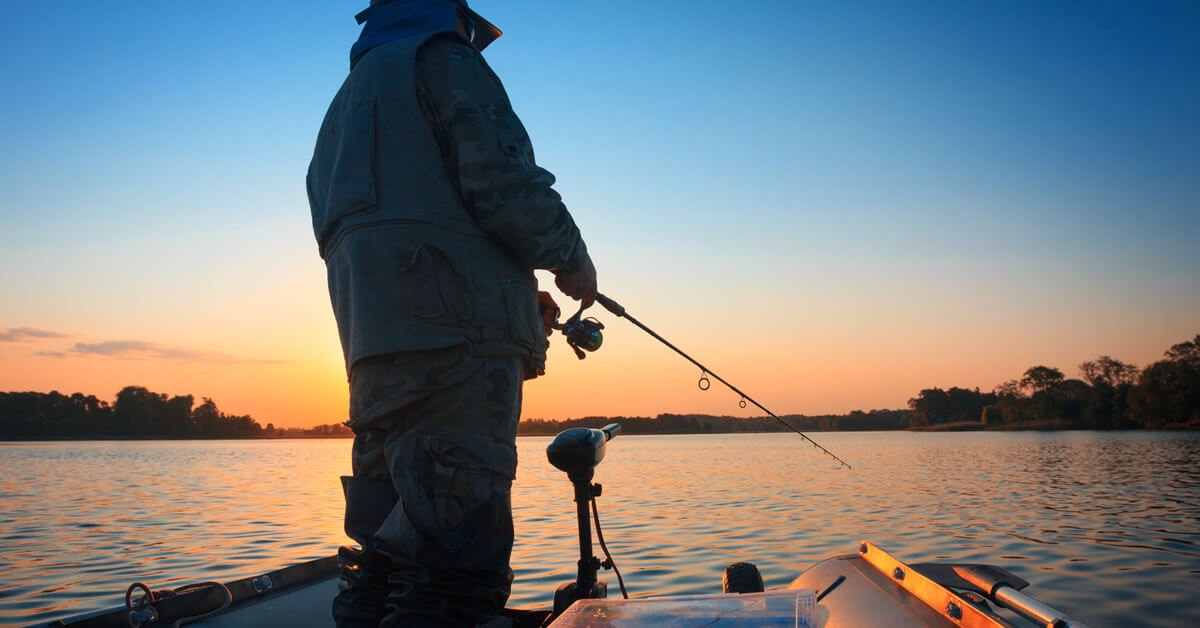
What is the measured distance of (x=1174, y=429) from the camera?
59.9 m

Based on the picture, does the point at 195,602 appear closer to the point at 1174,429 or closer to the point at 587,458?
the point at 587,458

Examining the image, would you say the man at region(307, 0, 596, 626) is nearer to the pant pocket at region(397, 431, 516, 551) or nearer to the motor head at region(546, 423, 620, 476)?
the pant pocket at region(397, 431, 516, 551)

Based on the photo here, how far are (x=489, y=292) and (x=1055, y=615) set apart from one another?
1425mm

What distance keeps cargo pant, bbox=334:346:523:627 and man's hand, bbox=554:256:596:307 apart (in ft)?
1.55

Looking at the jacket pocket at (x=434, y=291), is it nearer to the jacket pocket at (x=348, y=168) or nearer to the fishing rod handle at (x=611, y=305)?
the jacket pocket at (x=348, y=168)

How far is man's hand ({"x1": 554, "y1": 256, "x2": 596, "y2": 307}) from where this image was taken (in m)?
2.41

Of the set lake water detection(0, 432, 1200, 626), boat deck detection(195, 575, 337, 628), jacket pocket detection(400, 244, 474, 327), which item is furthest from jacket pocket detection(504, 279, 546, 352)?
lake water detection(0, 432, 1200, 626)

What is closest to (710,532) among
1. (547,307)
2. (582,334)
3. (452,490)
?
(582,334)

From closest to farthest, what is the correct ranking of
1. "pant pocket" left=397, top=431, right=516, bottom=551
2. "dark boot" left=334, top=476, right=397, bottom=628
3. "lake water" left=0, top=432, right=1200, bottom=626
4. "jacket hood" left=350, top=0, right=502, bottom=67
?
1. "pant pocket" left=397, top=431, right=516, bottom=551
2. "dark boot" left=334, top=476, right=397, bottom=628
3. "jacket hood" left=350, top=0, right=502, bottom=67
4. "lake water" left=0, top=432, right=1200, bottom=626

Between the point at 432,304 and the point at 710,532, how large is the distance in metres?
8.39

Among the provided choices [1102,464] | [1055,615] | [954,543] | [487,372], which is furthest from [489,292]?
[1102,464]

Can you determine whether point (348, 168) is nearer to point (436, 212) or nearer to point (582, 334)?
point (436, 212)

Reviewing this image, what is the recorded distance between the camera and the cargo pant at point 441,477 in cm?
184

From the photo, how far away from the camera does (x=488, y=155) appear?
2.04 meters
